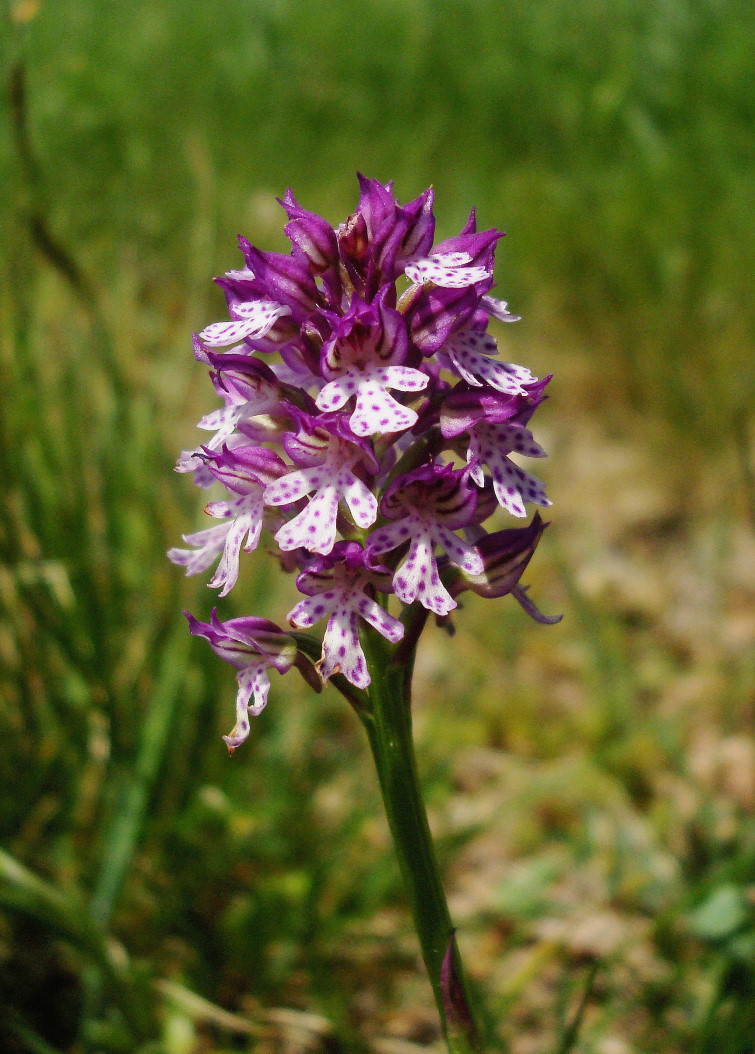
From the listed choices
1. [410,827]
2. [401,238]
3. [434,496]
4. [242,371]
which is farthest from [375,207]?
[410,827]

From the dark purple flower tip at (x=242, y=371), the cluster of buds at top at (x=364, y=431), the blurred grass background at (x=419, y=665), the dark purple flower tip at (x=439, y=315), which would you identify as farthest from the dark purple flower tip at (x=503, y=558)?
the blurred grass background at (x=419, y=665)

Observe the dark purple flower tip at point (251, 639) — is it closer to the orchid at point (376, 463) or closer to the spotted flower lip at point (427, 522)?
the orchid at point (376, 463)

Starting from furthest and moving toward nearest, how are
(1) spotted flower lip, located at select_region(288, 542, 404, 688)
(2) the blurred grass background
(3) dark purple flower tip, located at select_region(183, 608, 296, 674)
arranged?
(2) the blurred grass background, (3) dark purple flower tip, located at select_region(183, 608, 296, 674), (1) spotted flower lip, located at select_region(288, 542, 404, 688)

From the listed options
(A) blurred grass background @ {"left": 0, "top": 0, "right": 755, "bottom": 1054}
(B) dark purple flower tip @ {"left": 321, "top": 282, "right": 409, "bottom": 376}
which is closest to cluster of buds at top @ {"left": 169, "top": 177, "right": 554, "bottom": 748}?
(B) dark purple flower tip @ {"left": 321, "top": 282, "right": 409, "bottom": 376}

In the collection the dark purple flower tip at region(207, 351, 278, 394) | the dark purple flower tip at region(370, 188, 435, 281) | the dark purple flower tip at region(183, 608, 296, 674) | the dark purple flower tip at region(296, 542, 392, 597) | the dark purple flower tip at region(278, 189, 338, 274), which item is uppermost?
the dark purple flower tip at region(370, 188, 435, 281)

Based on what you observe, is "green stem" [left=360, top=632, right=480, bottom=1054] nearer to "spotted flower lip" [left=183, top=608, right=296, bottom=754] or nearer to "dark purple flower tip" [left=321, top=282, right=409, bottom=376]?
"spotted flower lip" [left=183, top=608, right=296, bottom=754]

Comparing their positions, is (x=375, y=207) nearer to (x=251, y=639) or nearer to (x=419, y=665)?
(x=251, y=639)

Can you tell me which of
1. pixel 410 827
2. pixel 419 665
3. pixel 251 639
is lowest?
pixel 410 827

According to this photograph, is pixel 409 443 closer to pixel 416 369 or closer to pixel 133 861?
pixel 416 369
